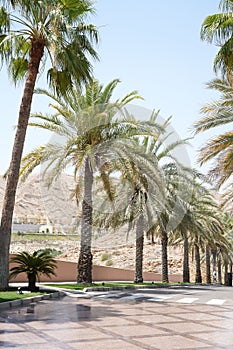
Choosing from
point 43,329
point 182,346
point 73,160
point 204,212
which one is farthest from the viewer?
point 204,212

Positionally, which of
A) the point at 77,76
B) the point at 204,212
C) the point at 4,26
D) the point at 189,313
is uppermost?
the point at 4,26

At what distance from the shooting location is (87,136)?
80.3ft

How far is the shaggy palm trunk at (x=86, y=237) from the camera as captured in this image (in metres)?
24.3

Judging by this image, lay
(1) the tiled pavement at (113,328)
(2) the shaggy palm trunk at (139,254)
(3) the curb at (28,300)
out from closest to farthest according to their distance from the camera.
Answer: (1) the tiled pavement at (113,328) < (3) the curb at (28,300) < (2) the shaggy palm trunk at (139,254)

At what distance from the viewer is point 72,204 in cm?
9862

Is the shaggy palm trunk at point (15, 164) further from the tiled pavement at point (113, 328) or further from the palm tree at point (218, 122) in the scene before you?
the palm tree at point (218, 122)

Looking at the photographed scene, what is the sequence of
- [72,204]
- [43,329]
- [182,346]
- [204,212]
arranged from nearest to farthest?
[182,346], [43,329], [204,212], [72,204]

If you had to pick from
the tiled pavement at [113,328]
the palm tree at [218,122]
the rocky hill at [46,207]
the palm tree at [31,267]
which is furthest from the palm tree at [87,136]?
the rocky hill at [46,207]

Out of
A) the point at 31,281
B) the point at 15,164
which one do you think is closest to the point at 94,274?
the point at 31,281

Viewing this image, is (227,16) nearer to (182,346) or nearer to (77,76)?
(77,76)

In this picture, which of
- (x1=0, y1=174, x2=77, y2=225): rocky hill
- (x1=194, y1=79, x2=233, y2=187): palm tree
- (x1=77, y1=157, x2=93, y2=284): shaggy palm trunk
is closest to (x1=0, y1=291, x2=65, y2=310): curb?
(x1=77, y1=157, x2=93, y2=284): shaggy palm trunk

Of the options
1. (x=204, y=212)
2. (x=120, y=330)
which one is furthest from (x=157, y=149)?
(x=120, y=330)

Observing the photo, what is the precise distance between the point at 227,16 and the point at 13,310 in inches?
474

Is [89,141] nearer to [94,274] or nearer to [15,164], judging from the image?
[15,164]
